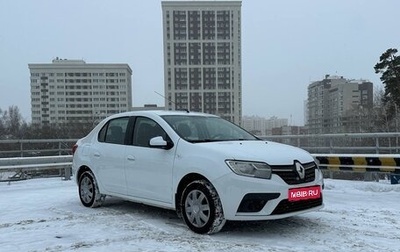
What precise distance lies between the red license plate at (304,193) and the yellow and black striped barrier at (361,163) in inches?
142

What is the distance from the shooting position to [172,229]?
5.46m

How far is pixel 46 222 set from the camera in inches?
237

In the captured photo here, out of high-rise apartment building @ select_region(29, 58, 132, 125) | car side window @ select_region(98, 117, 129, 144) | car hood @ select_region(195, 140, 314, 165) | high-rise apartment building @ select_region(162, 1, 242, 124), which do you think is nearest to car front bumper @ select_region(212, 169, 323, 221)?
car hood @ select_region(195, 140, 314, 165)

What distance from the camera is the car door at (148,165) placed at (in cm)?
563

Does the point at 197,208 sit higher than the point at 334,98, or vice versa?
the point at 334,98

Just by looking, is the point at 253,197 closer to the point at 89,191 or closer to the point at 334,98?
the point at 89,191

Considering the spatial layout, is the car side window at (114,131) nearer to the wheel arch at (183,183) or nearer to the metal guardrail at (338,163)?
the wheel arch at (183,183)

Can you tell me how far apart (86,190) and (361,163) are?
225 inches

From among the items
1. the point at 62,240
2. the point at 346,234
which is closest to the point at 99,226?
the point at 62,240

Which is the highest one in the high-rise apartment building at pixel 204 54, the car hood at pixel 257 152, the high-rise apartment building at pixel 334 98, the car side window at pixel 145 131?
the high-rise apartment building at pixel 204 54

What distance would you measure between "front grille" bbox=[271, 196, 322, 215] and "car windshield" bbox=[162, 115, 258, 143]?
1.38 meters

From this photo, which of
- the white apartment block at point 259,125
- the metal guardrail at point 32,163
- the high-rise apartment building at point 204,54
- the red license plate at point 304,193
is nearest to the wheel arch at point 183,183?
the red license plate at point 304,193

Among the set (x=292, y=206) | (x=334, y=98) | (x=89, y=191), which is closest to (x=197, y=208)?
(x=292, y=206)

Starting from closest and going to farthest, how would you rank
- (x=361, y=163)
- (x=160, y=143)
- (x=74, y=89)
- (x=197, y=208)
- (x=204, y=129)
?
(x=197, y=208) < (x=160, y=143) < (x=204, y=129) < (x=361, y=163) < (x=74, y=89)
